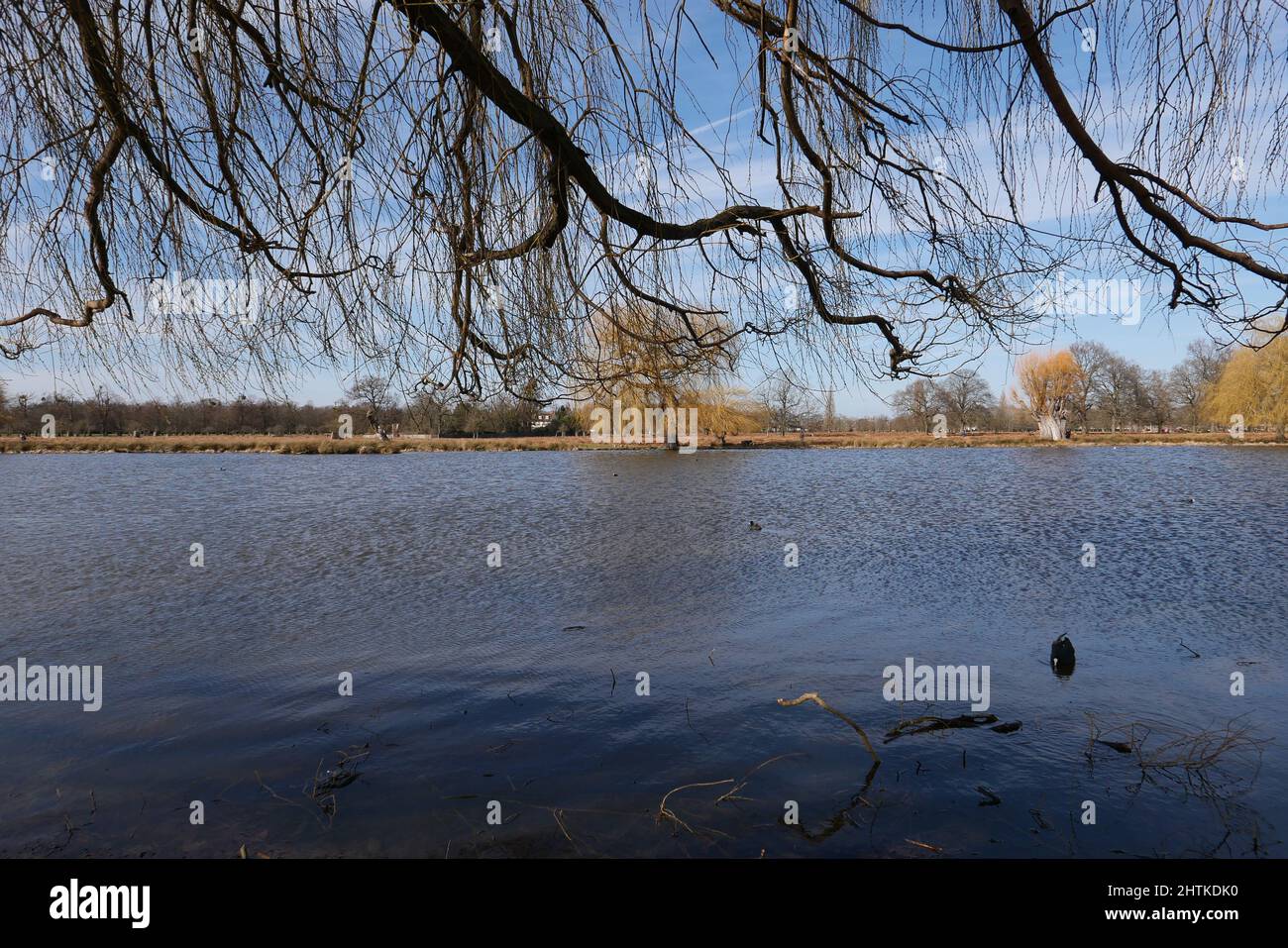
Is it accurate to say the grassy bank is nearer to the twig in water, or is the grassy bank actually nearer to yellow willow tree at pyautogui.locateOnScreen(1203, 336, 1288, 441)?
yellow willow tree at pyautogui.locateOnScreen(1203, 336, 1288, 441)

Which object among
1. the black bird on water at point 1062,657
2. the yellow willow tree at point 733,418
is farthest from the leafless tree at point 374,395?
the yellow willow tree at point 733,418

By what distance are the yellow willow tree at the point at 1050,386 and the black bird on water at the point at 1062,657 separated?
57.6 m

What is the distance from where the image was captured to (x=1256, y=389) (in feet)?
149

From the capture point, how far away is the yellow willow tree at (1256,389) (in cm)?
4425

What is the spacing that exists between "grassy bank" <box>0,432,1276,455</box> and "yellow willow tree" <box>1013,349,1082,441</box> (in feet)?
5.00

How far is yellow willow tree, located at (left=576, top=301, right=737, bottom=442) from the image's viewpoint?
2.97 meters

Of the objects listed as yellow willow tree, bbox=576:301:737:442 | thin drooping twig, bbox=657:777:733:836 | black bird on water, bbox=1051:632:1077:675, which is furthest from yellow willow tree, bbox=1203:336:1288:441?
yellow willow tree, bbox=576:301:737:442

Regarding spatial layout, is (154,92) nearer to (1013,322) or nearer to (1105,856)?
(1013,322)

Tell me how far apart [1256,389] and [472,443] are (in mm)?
49108

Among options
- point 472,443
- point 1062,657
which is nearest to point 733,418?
point 472,443

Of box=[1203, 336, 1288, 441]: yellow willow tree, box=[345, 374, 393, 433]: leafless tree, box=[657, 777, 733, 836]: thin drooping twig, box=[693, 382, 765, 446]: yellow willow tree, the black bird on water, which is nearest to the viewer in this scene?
box=[345, 374, 393, 433]: leafless tree
